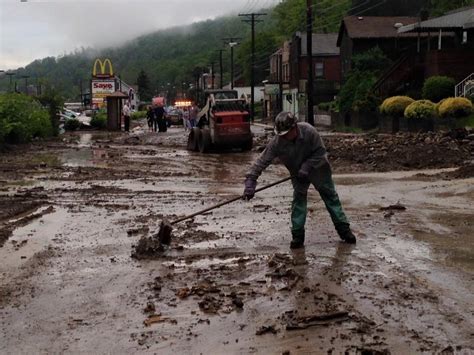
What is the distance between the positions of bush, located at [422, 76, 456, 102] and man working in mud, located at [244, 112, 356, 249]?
24.3 meters

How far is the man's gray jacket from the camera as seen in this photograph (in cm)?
869

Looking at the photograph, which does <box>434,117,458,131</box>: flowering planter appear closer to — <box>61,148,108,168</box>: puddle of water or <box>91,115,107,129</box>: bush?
<box>61,148,108,168</box>: puddle of water

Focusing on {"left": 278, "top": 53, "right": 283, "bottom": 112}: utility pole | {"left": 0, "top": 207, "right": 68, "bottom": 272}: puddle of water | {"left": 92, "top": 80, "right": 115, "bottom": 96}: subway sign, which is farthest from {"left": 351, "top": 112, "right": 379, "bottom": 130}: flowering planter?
{"left": 278, "top": 53, "right": 283, "bottom": 112}: utility pole

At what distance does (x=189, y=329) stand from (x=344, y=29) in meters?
57.1

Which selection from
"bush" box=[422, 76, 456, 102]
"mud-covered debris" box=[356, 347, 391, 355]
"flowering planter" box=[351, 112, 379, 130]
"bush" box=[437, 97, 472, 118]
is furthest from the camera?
"flowering planter" box=[351, 112, 379, 130]

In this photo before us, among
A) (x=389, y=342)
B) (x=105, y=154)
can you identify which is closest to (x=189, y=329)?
(x=389, y=342)

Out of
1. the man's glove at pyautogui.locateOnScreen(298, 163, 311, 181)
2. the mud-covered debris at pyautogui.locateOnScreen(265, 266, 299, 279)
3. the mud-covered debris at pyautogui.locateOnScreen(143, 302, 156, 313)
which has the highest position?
the man's glove at pyautogui.locateOnScreen(298, 163, 311, 181)

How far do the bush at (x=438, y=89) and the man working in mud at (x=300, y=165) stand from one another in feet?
79.8

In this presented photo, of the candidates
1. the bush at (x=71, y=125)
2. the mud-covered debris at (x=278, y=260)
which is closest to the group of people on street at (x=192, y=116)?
the bush at (x=71, y=125)

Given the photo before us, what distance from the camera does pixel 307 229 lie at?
33.0ft

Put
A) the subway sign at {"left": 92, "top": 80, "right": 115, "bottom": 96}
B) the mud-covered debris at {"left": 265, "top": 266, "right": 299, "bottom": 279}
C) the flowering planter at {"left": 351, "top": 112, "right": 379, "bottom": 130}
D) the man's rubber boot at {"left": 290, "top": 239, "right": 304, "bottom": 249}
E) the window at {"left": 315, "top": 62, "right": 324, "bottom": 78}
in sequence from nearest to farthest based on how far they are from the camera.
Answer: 1. the mud-covered debris at {"left": 265, "top": 266, "right": 299, "bottom": 279}
2. the man's rubber boot at {"left": 290, "top": 239, "right": 304, "bottom": 249}
3. the flowering planter at {"left": 351, "top": 112, "right": 379, "bottom": 130}
4. the subway sign at {"left": 92, "top": 80, "right": 115, "bottom": 96}
5. the window at {"left": 315, "top": 62, "right": 324, "bottom": 78}

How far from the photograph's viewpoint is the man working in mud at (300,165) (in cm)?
861

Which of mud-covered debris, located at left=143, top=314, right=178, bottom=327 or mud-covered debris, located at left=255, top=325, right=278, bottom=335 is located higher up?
mud-covered debris, located at left=255, top=325, right=278, bottom=335

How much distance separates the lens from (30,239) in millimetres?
10008
